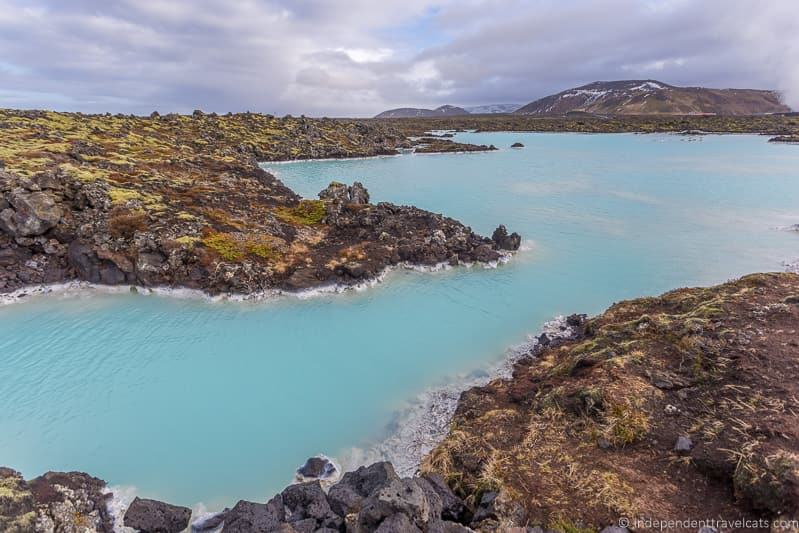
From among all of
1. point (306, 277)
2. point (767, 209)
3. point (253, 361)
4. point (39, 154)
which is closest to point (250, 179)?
point (39, 154)

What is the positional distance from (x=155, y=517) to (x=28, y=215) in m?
24.4

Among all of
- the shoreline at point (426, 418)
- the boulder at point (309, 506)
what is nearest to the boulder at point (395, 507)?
the boulder at point (309, 506)

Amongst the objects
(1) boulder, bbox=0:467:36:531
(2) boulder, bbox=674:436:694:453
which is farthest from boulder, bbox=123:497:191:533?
(2) boulder, bbox=674:436:694:453

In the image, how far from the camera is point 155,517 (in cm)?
963

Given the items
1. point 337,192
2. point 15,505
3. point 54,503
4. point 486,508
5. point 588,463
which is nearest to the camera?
point 486,508

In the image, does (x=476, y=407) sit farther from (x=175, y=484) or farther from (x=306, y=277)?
(x=306, y=277)

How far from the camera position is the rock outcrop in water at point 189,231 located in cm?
2344

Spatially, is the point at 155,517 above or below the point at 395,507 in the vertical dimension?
below

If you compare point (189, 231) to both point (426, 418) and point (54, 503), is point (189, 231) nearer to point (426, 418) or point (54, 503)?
point (54, 503)

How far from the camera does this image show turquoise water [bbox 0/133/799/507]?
12383 mm

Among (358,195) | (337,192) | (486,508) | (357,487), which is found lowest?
(357,487)

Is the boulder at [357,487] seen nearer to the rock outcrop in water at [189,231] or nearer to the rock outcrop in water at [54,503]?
the rock outcrop in water at [54,503]

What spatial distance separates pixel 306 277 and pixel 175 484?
1366cm

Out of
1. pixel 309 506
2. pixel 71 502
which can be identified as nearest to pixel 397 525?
pixel 309 506
